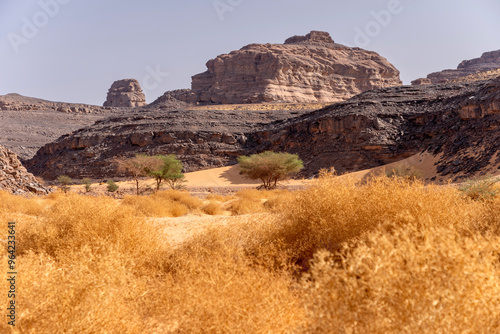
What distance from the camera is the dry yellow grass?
6.41 ft

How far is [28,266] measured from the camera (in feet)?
11.4

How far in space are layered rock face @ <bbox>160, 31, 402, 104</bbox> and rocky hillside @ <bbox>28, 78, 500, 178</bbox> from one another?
3309 centimetres

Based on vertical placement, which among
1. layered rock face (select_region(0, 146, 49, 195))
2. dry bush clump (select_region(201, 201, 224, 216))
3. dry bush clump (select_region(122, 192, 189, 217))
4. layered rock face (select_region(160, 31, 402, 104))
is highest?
layered rock face (select_region(160, 31, 402, 104))

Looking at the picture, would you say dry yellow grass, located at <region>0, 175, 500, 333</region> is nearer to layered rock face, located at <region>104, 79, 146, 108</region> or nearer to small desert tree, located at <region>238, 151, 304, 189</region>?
small desert tree, located at <region>238, 151, 304, 189</region>

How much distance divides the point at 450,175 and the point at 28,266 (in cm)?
2847

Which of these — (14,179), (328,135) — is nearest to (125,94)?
(328,135)

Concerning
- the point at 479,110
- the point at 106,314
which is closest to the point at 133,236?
the point at 106,314

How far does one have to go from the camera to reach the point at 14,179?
1656 centimetres

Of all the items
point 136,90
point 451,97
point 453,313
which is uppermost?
point 136,90

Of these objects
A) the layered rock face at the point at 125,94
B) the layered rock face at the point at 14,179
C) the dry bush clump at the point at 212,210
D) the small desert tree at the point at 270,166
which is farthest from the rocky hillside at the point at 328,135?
the layered rock face at the point at 125,94

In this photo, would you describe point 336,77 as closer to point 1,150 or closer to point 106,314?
point 1,150

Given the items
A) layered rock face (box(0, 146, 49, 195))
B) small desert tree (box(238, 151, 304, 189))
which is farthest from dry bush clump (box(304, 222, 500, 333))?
small desert tree (box(238, 151, 304, 189))

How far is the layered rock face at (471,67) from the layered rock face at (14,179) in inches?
4275

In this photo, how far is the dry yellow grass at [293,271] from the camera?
1.95 meters
